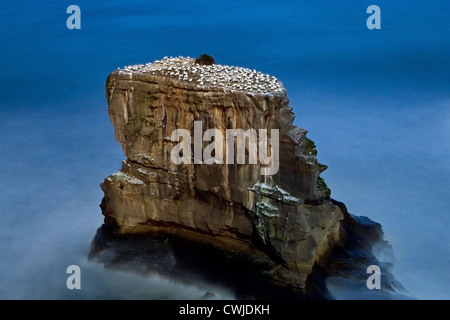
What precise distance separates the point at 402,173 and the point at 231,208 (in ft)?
51.5

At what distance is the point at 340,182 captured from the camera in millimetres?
39281

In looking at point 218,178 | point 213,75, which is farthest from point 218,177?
point 213,75

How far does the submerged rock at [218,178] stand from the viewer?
27391 mm

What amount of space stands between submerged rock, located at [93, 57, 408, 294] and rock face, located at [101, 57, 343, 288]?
4 centimetres

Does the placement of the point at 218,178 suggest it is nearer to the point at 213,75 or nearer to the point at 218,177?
the point at 218,177

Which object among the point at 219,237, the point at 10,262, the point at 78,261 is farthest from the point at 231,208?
the point at 10,262

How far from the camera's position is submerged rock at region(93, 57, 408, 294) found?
27.4 meters

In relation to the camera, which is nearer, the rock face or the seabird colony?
the rock face

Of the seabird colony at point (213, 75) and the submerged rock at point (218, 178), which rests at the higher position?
the seabird colony at point (213, 75)

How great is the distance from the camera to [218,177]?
1117 inches

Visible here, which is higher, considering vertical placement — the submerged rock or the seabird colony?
the seabird colony

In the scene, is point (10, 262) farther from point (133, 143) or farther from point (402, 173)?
point (402, 173)

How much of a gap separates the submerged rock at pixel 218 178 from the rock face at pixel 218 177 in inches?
1.8

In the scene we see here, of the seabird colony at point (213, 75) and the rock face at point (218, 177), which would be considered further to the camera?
the seabird colony at point (213, 75)
